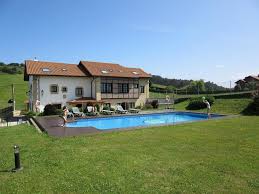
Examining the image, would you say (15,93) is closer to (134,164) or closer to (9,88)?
(9,88)

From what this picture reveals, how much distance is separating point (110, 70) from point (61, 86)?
757 centimetres

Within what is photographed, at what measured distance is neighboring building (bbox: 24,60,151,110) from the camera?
1137 inches

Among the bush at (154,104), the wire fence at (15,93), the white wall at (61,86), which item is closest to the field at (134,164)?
the white wall at (61,86)

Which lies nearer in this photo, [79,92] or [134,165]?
[134,165]

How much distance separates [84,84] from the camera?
32250 millimetres

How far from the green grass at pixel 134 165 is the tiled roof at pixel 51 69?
56.2 feet

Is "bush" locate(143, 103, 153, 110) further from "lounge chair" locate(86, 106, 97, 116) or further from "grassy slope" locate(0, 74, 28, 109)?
"grassy slope" locate(0, 74, 28, 109)

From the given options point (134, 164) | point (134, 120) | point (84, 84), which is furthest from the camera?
point (84, 84)

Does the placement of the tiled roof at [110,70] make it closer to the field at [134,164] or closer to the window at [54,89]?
the window at [54,89]

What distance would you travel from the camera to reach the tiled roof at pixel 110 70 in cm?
3288

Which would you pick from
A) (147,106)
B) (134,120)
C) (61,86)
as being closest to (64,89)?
(61,86)

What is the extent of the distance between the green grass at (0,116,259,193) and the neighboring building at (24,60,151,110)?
16.8 meters

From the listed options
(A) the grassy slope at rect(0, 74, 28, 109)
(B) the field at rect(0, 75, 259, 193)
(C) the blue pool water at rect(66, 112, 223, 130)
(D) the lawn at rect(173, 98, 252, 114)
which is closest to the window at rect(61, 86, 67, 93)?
(C) the blue pool water at rect(66, 112, 223, 130)

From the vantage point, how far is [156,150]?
1015cm
